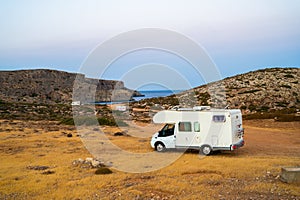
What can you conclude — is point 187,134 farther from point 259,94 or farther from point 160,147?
point 259,94

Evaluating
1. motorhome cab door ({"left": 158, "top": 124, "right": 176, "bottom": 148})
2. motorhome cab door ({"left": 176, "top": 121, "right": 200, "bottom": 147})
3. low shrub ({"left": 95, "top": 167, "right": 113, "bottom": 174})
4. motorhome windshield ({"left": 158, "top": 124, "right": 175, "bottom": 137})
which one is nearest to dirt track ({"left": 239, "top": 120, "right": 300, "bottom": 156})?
motorhome cab door ({"left": 176, "top": 121, "right": 200, "bottom": 147})

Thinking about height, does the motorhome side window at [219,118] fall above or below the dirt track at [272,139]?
above

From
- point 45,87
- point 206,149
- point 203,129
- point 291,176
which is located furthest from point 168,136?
A: point 45,87

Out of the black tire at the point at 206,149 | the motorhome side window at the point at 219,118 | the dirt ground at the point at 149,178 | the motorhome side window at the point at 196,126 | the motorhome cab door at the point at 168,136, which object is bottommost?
the dirt ground at the point at 149,178

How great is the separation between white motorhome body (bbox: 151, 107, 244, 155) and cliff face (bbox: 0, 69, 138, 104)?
57980 millimetres

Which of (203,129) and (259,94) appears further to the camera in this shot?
(259,94)

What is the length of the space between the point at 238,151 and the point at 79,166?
10.3 m

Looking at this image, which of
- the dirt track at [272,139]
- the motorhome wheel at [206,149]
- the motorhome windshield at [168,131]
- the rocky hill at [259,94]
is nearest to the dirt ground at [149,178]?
the dirt track at [272,139]

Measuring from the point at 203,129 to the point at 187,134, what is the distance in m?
1.00

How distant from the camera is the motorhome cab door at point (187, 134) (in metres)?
18.6

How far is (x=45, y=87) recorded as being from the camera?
3716 inches

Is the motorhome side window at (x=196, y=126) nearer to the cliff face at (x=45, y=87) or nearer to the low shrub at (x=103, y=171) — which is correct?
the low shrub at (x=103, y=171)

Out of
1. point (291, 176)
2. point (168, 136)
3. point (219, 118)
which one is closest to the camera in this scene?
point (291, 176)

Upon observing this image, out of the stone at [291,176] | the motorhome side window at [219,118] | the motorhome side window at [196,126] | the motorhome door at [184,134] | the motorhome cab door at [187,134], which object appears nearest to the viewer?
the stone at [291,176]
